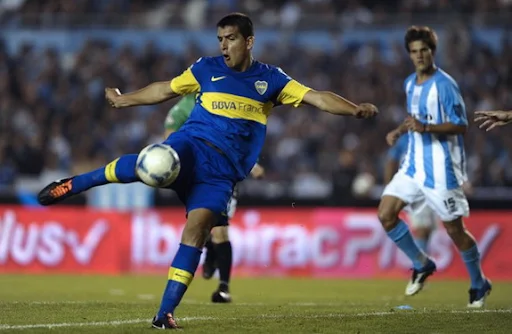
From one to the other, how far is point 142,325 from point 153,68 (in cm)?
1576

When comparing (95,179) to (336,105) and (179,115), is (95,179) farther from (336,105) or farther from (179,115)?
(179,115)

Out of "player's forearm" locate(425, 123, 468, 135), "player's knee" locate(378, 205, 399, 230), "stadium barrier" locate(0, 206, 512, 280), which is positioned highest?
"player's forearm" locate(425, 123, 468, 135)

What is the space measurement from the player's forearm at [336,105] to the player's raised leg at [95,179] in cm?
160

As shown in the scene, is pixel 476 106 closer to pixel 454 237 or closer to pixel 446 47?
pixel 446 47

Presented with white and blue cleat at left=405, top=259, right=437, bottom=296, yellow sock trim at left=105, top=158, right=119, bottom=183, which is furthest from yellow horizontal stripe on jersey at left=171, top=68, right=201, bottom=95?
white and blue cleat at left=405, top=259, right=437, bottom=296

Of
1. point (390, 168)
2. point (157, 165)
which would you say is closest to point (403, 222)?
point (390, 168)

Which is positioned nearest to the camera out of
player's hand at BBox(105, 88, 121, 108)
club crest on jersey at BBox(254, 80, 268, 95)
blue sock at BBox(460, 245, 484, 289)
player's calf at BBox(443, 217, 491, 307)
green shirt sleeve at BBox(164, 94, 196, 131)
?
club crest on jersey at BBox(254, 80, 268, 95)

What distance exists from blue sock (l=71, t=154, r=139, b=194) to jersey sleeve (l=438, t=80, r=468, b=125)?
172 inches

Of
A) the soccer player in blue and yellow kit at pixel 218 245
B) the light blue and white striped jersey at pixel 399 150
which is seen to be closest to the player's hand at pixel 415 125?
the soccer player in blue and yellow kit at pixel 218 245

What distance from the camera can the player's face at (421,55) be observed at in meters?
11.6

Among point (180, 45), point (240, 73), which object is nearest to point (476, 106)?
point (180, 45)

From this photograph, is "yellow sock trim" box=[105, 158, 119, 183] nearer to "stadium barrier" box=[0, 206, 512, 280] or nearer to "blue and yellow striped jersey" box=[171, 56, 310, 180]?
"blue and yellow striped jersey" box=[171, 56, 310, 180]

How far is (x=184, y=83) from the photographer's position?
898cm

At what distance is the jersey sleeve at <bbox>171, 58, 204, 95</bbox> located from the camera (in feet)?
29.4
